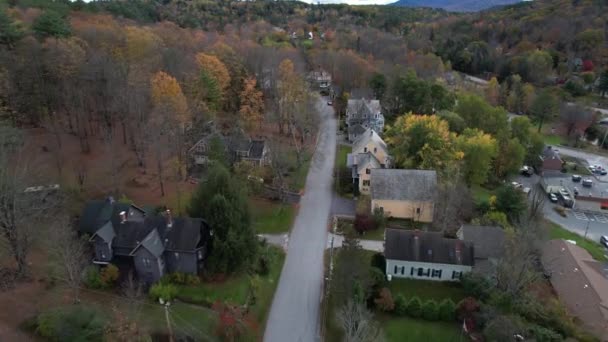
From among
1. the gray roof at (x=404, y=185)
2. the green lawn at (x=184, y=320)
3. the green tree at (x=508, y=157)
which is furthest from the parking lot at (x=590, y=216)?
the green lawn at (x=184, y=320)

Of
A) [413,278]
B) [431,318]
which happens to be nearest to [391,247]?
[413,278]

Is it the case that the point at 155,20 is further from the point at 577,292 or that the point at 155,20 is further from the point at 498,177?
the point at 577,292

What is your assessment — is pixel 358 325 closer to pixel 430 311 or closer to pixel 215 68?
pixel 430 311

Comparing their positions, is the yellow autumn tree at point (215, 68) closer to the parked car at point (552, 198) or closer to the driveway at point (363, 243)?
the driveway at point (363, 243)

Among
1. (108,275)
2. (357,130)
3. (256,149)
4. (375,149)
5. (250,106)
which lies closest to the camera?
(108,275)

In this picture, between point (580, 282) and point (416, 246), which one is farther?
point (416, 246)

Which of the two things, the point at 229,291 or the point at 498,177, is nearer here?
the point at 229,291

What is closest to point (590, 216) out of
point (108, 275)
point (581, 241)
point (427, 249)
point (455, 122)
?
point (581, 241)
